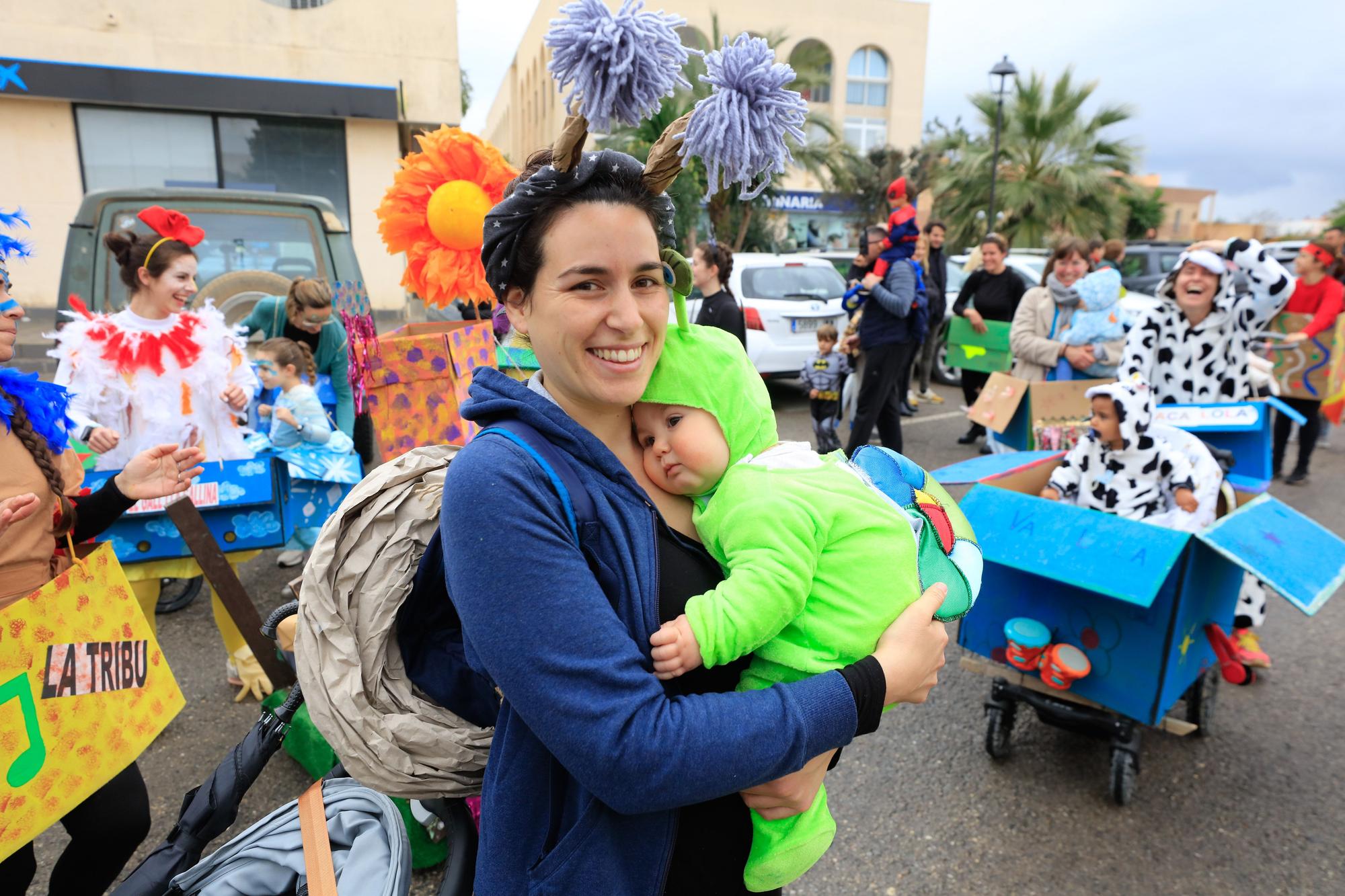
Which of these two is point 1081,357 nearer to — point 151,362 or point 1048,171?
point 151,362

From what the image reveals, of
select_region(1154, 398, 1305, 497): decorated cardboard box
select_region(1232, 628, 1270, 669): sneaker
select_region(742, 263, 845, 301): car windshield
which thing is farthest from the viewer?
select_region(742, 263, 845, 301): car windshield

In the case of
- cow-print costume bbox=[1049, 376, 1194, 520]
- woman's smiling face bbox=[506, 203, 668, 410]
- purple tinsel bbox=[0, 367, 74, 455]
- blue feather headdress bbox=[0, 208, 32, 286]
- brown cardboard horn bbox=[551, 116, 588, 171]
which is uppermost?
brown cardboard horn bbox=[551, 116, 588, 171]

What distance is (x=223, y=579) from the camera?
223 centimetres

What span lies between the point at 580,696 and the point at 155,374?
3429 mm

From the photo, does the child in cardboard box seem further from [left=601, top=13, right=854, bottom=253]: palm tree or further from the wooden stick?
[left=601, top=13, right=854, bottom=253]: palm tree

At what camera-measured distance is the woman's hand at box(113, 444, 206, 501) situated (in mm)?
2152

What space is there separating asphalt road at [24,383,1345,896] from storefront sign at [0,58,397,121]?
49.4 feet

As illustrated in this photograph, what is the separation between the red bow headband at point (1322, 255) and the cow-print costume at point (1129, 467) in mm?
4161

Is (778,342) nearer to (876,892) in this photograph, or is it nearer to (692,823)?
(876,892)

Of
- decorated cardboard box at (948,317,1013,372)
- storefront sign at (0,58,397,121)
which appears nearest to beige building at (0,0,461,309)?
storefront sign at (0,58,397,121)

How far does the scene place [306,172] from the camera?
1620 cm

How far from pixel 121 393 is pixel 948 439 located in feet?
22.1

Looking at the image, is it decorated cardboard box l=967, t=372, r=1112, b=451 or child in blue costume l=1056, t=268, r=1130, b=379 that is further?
child in blue costume l=1056, t=268, r=1130, b=379

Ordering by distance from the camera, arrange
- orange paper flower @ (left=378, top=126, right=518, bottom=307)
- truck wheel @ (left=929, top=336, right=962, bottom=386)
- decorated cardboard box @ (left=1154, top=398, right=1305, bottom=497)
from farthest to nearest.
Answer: truck wheel @ (left=929, top=336, right=962, bottom=386), decorated cardboard box @ (left=1154, top=398, right=1305, bottom=497), orange paper flower @ (left=378, top=126, right=518, bottom=307)
